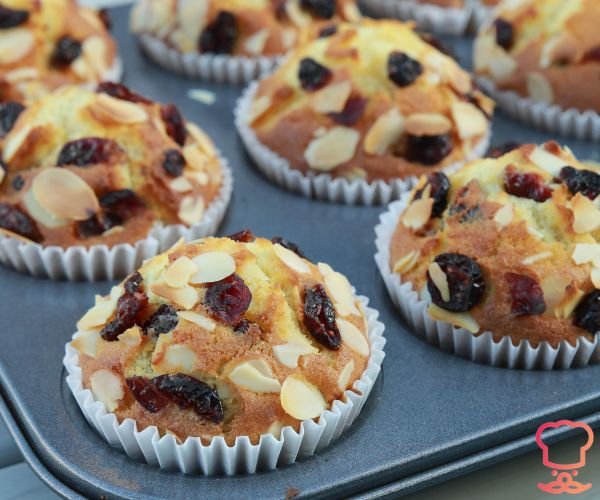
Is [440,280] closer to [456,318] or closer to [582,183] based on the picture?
[456,318]

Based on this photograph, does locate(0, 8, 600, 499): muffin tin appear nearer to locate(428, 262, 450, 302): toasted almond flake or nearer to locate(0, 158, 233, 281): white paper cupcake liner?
locate(0, 158, 233, 281): white paper cupcake liner

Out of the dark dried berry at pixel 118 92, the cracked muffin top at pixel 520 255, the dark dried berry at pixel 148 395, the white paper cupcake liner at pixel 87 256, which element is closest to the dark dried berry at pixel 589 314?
the cracked muffin top at pixel 520 255

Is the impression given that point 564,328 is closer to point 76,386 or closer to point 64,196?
point 76,386

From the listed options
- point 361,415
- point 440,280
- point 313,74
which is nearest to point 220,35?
point 313,74

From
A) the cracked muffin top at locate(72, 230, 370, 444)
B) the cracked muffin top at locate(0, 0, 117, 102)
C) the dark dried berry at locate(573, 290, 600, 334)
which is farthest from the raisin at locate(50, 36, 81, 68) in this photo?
the dark dried berry at locate(573, 290, 600, 334)

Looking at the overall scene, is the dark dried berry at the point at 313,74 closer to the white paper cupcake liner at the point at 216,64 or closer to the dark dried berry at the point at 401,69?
the dark dried berry at the point at 401,69

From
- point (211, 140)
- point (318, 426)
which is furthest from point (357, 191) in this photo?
point (318, 426)
